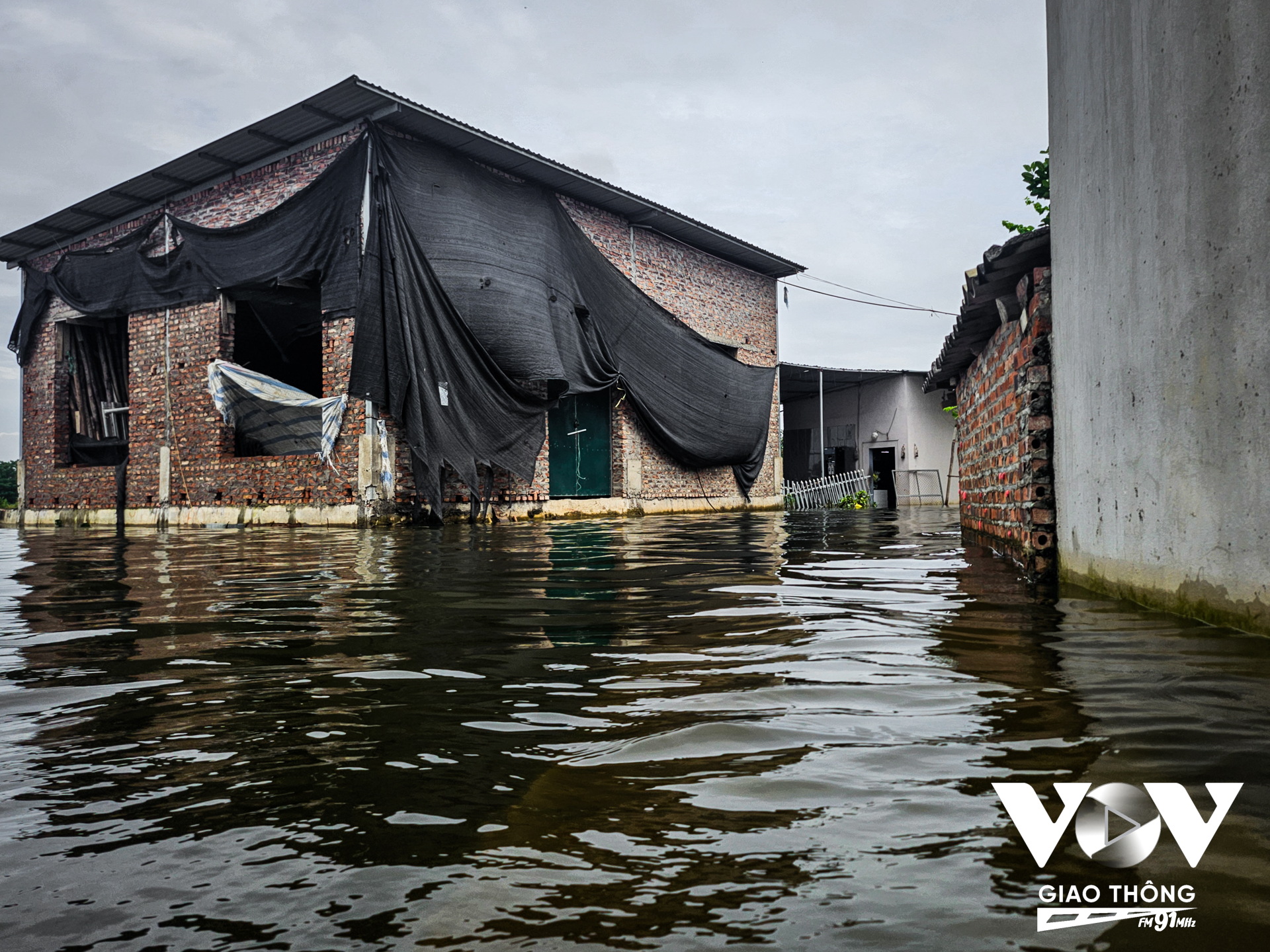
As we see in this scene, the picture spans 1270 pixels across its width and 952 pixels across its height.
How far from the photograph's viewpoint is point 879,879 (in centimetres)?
101

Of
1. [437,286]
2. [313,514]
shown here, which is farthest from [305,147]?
[313,514]

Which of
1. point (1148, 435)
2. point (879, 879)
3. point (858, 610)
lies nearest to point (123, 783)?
point (879, 879)

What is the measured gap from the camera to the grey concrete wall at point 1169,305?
230 cm

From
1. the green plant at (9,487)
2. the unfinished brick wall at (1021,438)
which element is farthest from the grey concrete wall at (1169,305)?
the green plant at (9,487)

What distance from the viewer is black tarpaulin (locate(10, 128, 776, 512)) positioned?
1160 centimetres

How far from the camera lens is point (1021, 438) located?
450 cm

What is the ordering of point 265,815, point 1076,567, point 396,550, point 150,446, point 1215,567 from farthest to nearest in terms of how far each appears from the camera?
point 150,446, point 396,550, point 1076,567, point 1215,567, point 265,815

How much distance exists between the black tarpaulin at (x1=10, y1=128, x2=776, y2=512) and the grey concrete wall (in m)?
9.18

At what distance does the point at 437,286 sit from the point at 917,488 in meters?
15.2

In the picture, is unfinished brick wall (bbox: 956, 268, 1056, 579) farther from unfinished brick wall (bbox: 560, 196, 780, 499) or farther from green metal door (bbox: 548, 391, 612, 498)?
unfinished brick wall (bbox: 560, 196, 780, 499)

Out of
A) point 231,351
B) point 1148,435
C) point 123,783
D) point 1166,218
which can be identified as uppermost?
point 231,351

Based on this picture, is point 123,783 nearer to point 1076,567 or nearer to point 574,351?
point 1076,567

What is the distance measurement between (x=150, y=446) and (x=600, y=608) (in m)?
13.7

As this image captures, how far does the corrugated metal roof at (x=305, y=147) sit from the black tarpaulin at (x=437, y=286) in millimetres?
373
